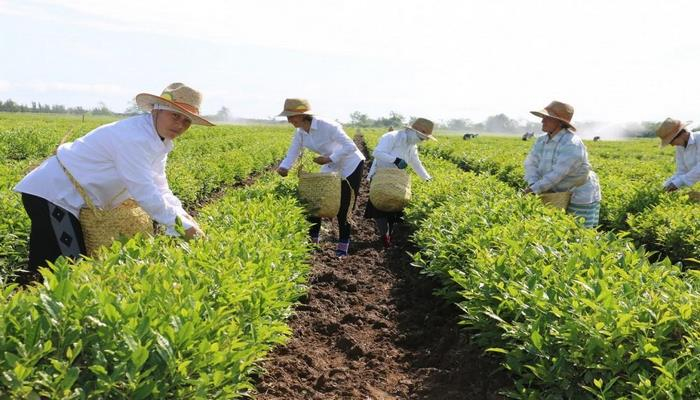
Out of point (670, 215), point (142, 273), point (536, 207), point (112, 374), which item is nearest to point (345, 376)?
point (142, 273)

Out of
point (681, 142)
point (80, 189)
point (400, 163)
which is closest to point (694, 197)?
point (681, 142)

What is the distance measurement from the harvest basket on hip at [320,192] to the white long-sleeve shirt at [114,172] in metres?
2.54

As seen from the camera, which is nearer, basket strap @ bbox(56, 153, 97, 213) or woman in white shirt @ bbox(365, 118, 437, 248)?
basket strap @ bbox(56, 153, 97, 213)

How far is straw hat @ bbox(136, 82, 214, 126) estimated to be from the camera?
140 inches

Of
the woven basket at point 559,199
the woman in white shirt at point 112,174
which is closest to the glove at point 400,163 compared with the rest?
the woven basket at point 559,199

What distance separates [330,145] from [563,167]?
2.64 m

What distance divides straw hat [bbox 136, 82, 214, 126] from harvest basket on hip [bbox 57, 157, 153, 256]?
75cm

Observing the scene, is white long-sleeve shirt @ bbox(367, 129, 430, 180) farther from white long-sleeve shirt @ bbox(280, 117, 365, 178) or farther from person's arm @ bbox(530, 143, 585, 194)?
person's arm @ bbox(530, 143, 585, 194)

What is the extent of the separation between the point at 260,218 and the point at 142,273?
207 centimetres

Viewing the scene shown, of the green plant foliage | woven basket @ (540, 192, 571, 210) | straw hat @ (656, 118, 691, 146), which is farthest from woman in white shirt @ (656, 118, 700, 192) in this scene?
the green plant foliage

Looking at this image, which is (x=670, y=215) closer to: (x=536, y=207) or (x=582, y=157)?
(x=582, y=157)

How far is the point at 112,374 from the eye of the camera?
6.48 ft

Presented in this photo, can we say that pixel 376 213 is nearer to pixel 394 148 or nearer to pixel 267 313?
pixel 394 148

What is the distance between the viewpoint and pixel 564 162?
5.99 meters
